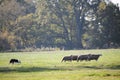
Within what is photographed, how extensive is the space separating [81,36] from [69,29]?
397 centimetres

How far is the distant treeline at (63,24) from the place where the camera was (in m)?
94.2

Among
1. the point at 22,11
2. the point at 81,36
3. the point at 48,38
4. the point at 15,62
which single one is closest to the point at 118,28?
the point at 81,36

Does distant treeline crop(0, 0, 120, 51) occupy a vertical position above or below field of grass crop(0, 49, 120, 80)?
above

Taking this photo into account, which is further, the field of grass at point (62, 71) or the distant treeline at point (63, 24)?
the distant treeline at point (63, 24)

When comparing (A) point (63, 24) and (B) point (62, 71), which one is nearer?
(B) point (62, 71)

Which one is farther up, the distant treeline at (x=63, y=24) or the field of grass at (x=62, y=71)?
the distant treeline at (x=63, y=24)

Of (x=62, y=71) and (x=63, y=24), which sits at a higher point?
(x=63, y=24)

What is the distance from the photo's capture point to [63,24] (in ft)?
326

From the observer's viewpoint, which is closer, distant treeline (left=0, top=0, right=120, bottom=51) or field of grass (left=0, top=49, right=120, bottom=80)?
field of grass (left=0, top=49, right=120, bottom=80)

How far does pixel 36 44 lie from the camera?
99688 millimetres

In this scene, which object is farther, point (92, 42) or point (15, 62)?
point (92, 42)

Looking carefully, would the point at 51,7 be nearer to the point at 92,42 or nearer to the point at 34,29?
the point at 34,29

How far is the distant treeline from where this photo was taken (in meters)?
94.2

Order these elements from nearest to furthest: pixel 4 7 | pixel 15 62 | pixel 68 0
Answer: pixel 15 62 → pixel 4 7 → pixel 68 0
